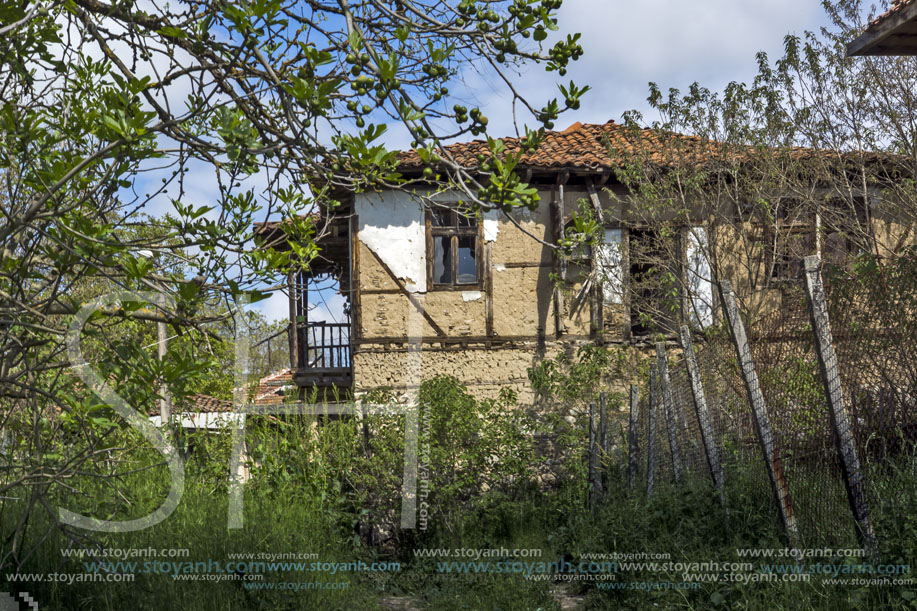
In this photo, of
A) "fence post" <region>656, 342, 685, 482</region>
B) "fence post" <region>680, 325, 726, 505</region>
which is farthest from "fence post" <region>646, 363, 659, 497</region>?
"fence post" <region>680, 325, 726, 505</region>

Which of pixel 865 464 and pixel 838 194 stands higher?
pixel 838 194

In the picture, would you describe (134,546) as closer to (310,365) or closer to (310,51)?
(310,51)

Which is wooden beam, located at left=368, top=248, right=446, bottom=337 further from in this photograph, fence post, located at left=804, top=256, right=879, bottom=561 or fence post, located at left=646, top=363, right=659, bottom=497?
fence post, located at left=804, top=256, right=879, bottom=561

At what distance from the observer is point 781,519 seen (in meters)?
4.44

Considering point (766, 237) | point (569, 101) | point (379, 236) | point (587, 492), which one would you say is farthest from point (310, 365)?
point (569, 101)

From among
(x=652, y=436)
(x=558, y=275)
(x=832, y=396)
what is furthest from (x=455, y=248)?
(x=832, y=396)

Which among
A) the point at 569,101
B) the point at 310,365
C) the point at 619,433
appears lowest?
the point at 619,433

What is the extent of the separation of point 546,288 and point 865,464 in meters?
8.52

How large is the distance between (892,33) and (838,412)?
9.72 ft

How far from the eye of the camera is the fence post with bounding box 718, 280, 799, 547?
432 cm

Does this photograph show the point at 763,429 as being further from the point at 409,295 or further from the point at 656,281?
the point at 409,295

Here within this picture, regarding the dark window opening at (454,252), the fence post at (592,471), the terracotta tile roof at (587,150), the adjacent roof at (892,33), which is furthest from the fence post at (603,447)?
the adjacent roof at (892,33)

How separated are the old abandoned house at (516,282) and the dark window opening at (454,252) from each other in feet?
0.08

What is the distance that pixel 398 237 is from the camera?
1238 cm
